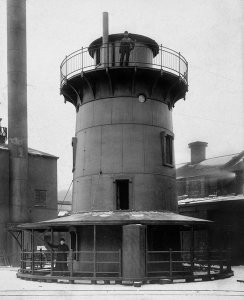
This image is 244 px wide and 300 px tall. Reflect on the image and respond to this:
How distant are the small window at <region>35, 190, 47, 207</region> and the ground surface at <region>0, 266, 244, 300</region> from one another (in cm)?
2064

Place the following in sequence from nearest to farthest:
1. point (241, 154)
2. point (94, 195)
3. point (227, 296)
→ point (227, 296) < point (94, 195) < point (241, 154)

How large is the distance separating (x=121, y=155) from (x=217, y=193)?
17684 millimetres

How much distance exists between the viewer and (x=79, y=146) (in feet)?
84.7

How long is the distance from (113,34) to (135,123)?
4598 mm

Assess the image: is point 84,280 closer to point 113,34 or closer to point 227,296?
point 227,296

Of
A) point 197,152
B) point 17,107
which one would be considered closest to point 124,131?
point 17,107

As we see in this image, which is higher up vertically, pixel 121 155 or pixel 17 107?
pixel 17 107

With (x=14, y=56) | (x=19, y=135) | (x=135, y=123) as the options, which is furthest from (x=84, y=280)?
(x=14, y=56)

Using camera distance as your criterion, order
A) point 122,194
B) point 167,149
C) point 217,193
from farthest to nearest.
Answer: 1. point 217,193
2. point 167,149
3. point 122,194

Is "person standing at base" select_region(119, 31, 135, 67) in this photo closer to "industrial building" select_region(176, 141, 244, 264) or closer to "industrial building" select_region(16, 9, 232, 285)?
"industrial building" select_region(16, 9, 232, 285)

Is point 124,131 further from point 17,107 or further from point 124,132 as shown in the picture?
point 17,107

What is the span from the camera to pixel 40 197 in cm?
4153

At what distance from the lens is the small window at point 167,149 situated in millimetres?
24984

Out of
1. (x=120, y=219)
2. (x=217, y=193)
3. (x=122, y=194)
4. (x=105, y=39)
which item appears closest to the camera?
(x=120, y=219)
